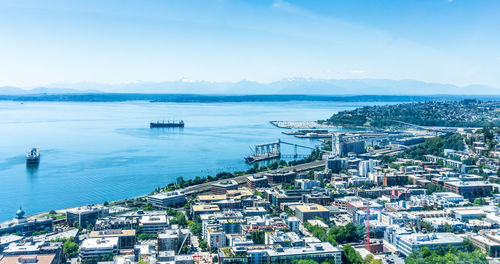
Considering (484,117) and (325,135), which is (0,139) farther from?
(484,117)

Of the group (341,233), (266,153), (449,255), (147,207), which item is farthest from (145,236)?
(266,153)

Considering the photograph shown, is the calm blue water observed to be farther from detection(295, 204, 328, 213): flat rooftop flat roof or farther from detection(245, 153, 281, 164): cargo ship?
detection(295, 204, 328, 213): flat rooftop flat roof

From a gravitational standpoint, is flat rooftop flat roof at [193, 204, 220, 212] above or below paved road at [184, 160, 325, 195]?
above

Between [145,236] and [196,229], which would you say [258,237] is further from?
[145,236]

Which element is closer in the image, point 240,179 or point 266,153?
point 240,179

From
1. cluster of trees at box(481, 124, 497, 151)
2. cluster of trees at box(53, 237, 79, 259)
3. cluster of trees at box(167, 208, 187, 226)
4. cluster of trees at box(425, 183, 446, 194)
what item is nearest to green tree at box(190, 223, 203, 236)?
cluster of trees at box(167, 208, 187, 226)

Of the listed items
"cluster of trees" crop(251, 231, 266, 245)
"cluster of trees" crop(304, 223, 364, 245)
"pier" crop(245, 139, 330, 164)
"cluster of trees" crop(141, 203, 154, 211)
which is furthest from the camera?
"pier" crop(245, 139, 330, 164)

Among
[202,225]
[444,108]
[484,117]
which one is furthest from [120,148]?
[444,108]

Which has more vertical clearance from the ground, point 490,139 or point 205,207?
point 490,139
